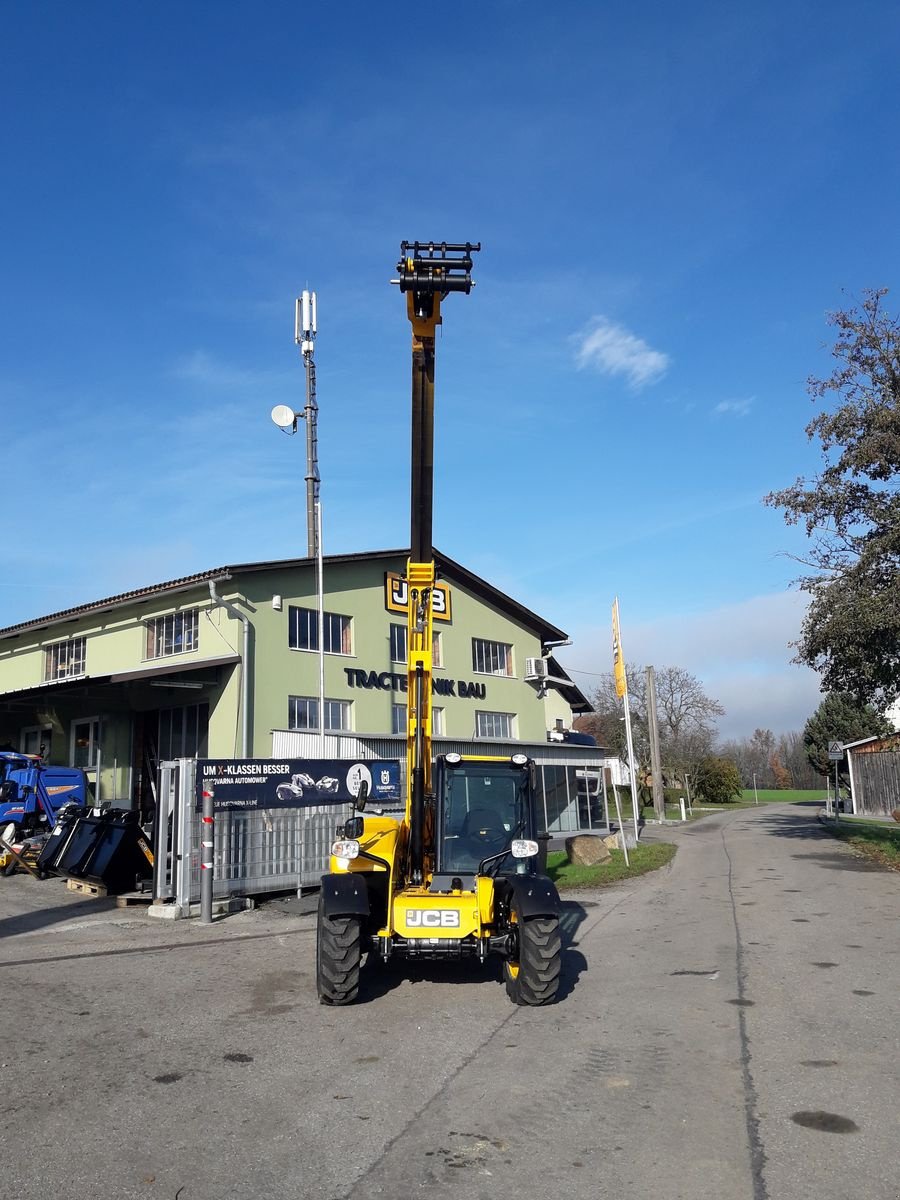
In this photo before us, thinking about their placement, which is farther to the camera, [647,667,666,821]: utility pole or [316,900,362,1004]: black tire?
[647,667,666,821]: utility pole

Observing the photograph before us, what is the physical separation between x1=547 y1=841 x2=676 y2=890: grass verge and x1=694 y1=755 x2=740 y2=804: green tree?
1932 inches

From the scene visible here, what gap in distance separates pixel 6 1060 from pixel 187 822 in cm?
745

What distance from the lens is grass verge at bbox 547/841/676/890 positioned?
61.1 ft

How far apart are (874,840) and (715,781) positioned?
47.6 m

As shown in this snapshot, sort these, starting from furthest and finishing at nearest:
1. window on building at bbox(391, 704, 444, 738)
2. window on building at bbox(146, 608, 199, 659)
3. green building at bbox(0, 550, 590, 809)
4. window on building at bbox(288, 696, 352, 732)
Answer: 1. window on building at bbox(391, 704, 444, 738)
2. window on building at bbox(146, 608, 199, 659)
3. window on building at bbox(288, 696, 352, 732)
4. green building at bbox(0, 550, 590, 809)

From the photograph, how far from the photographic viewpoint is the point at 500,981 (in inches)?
367

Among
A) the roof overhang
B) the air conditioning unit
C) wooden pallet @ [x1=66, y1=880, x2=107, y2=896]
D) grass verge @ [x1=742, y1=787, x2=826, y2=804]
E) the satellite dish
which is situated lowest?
wooden pallet @ [x1=66, y1=880, x2=107, y2=896]

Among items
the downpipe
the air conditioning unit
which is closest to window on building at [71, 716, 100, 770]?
the downpipe

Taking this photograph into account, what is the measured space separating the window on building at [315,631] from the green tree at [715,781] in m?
50.0

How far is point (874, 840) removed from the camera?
85.7ft

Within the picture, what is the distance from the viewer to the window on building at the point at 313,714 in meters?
25.6

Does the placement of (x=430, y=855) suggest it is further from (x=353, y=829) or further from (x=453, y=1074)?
(x=453, y=1074)

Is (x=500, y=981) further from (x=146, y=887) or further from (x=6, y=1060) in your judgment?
(x=146, y=887)

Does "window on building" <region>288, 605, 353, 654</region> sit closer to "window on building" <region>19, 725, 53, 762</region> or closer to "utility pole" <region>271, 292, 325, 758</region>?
"utility pole" <region>271, 292, 325, 758</region>
